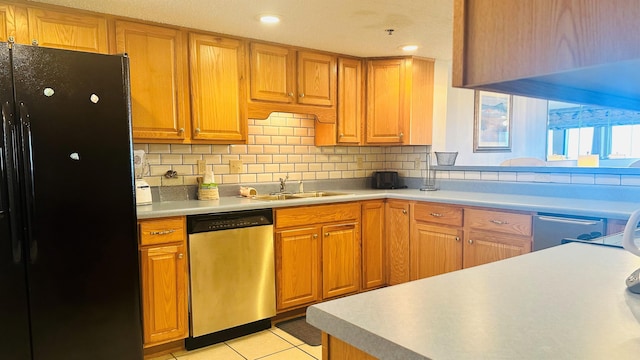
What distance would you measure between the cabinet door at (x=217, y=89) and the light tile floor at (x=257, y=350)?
1.38 meters

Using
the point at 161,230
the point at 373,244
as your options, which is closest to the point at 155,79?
the point at 161,230

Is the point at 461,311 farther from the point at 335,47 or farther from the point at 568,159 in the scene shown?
the point at 568,159

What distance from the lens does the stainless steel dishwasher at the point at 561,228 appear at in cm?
232

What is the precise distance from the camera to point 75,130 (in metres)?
A: 2.11

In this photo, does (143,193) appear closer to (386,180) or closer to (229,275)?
(229,275)

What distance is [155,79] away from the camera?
9.12 ft

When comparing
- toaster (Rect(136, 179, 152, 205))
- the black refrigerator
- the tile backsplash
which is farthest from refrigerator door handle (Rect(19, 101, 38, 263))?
the tile backsplash

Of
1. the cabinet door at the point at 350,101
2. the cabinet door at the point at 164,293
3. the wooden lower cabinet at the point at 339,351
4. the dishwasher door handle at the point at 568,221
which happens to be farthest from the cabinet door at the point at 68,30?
the dishwasher door handle at the point at 568,221

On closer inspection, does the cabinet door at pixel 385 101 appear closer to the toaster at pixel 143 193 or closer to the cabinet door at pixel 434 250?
the cabinet door at pixel 434 250

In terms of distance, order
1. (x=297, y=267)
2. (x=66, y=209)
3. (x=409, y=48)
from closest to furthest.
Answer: (x=66, y=209) < (x=297, y=267) < (x=409, y=48)

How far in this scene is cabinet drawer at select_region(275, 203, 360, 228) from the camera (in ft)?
9.87

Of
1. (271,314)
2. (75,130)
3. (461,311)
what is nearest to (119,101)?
(75,130)

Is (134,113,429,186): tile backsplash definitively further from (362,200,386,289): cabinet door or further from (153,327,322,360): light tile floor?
(153,327,322,360): light tile floor

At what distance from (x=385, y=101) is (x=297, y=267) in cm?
166
